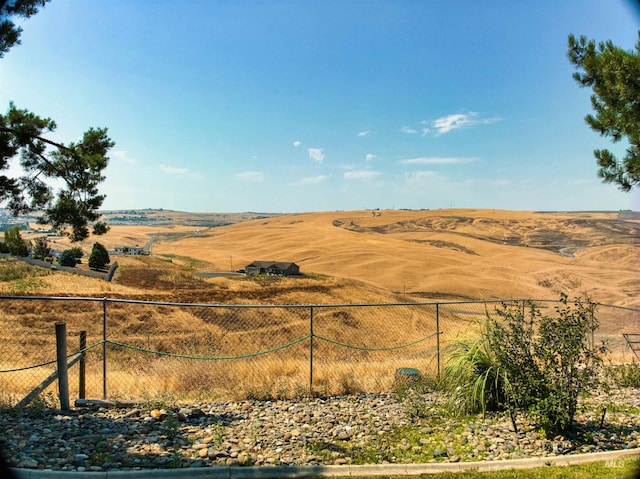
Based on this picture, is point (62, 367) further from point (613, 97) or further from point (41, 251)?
point (41, 251)

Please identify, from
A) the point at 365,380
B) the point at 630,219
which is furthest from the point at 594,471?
the point at 630,219

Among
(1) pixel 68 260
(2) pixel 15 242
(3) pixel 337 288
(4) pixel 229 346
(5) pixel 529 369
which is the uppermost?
(2) pixel 15 242

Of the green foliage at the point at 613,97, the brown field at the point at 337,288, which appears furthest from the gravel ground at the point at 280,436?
the green foliage at the point at 613,97

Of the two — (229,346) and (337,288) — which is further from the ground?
(337,288)

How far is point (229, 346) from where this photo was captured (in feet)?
74.9

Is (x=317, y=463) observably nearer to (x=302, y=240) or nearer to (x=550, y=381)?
(x=550, y=381)

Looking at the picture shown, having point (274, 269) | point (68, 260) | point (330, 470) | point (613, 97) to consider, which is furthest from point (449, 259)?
point (330, 470)

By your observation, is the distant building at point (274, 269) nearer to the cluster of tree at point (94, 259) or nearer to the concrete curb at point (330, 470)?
the cluster of tree at point (94, 259)

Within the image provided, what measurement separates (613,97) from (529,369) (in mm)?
4888

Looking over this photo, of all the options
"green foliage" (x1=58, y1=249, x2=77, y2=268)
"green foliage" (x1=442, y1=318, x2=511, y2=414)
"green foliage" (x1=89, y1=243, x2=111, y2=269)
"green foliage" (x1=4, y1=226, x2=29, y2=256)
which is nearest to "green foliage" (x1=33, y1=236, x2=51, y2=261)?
"green foliage" (x1=4, y1=226, x2=29, y2=256)

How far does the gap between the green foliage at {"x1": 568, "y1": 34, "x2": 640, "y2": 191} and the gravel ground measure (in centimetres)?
393

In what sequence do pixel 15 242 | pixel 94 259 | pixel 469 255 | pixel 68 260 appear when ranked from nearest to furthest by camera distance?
pixel 15 242
pixel 94 259
pixel 68 260
pixel 469 255

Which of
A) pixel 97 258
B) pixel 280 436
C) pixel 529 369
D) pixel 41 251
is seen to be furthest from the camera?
pixel 41 251

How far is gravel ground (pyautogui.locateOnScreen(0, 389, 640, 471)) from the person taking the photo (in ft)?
17.2
